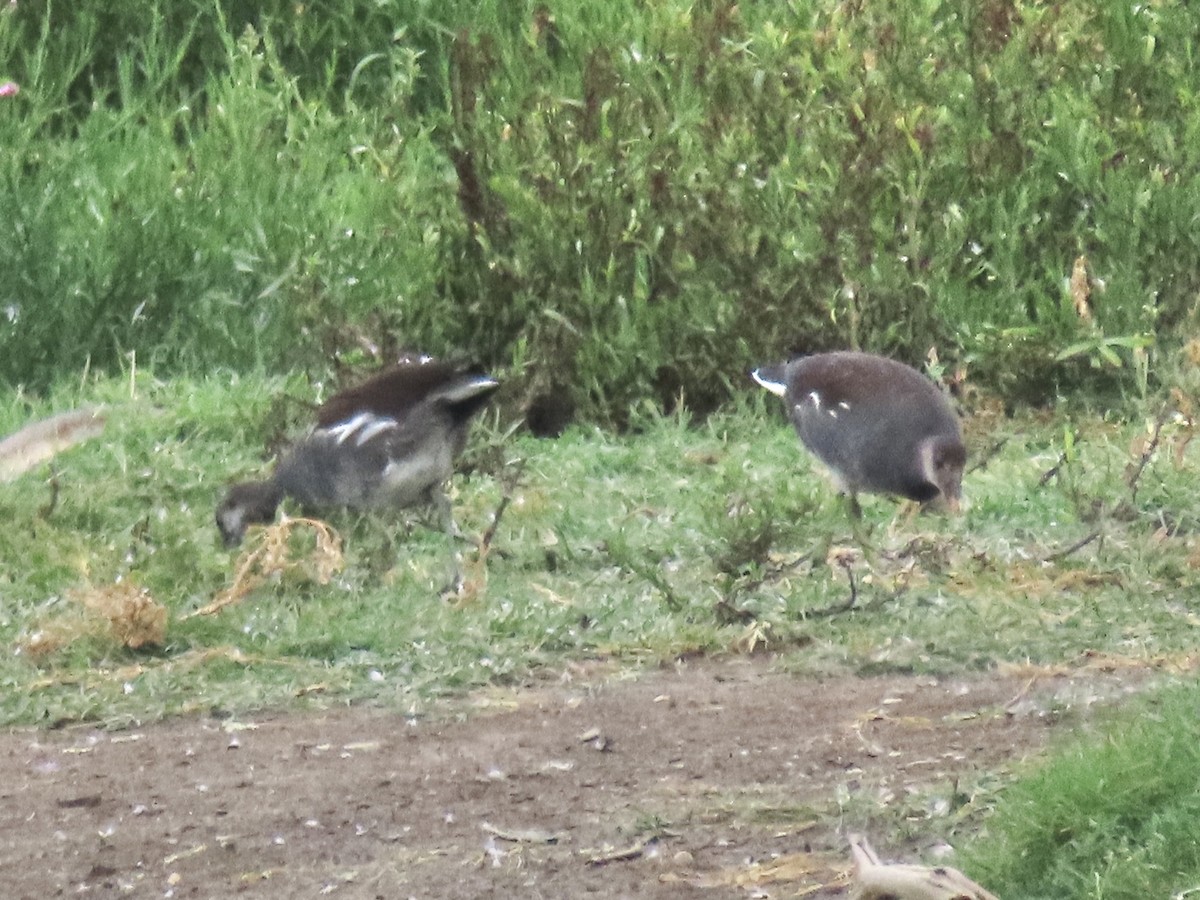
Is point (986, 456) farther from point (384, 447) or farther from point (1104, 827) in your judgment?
point (1104, 827)

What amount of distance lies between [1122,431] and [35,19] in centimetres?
674

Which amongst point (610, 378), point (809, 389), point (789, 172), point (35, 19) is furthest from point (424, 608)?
point (35, 19)

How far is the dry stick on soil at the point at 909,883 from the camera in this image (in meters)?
3.65

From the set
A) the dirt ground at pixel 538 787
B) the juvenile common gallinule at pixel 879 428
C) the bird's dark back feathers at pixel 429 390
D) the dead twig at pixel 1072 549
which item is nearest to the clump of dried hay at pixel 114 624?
the dirt ground at pixel 538 787

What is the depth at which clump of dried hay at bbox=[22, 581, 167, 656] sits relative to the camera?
6301 millimetres

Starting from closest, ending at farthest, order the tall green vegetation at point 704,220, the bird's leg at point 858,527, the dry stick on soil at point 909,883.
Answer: the dry stick on soil at point 909,883 → the bird's leg at point 858,527 → the tall green vegetation at point 704,220

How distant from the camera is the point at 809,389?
7789mm

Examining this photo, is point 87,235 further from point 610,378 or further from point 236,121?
point 610,378

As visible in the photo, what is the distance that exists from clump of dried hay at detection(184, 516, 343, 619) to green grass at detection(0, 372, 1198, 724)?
0.04m

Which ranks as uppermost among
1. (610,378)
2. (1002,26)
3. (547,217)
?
(1002,26)

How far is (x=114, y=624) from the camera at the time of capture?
6324 millimetres

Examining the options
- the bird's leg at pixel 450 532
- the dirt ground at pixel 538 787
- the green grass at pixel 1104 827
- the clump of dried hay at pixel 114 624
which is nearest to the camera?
the green grass at pixel 1104 827

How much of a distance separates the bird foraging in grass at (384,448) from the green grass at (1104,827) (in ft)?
10.6

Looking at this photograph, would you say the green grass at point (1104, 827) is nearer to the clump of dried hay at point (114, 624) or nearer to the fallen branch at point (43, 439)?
the clump of dried hay at point (114, 624)
